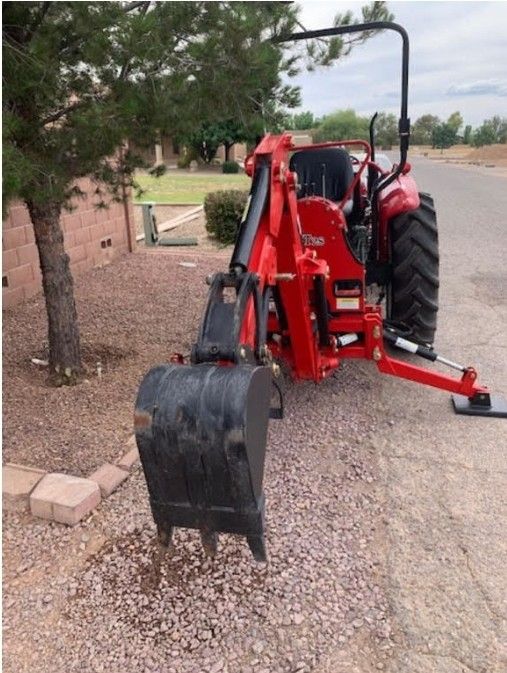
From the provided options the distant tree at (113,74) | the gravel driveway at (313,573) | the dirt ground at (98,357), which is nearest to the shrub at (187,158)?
the dirt ground at (98,357)

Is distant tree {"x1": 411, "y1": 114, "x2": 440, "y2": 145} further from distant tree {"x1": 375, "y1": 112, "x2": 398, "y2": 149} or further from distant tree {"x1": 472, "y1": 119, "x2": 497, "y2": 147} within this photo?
distant tree {"x1": 375, "y1": 112, "x2": 398, "y2": 149}

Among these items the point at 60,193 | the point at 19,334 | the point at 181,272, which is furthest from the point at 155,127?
the point at 181,272

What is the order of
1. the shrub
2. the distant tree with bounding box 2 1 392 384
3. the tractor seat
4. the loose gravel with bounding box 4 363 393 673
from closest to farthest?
the loose gravel with bounding box 4 363 393 673, the distant tree with bounding box 2 1 392 384, the tractor seat, the shrub

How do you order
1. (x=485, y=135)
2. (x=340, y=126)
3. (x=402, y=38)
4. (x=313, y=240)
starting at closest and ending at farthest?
1. (x=402, y=38)
2. (x=313, y=240)
3. (x=340, y=126)
4. (x=485, y=135)

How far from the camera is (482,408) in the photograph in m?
3.42

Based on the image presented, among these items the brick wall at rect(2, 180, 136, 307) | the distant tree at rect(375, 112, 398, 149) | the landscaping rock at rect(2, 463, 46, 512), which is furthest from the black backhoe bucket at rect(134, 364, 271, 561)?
the distant tree at rect(375, 112, 398, 149)

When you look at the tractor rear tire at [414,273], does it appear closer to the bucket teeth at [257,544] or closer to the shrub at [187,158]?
the bucket teeth at [257,544]

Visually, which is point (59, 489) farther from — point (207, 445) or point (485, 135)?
point (485, 135)

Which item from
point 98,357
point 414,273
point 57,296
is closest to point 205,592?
point 57,296

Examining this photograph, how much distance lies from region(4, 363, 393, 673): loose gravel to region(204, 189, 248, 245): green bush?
629 cm

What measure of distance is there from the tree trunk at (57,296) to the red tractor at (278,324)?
1318mm

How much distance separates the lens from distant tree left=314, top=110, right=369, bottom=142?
119ft

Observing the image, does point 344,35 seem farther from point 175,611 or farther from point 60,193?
point 175,611

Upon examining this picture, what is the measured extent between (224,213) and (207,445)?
7.44m
